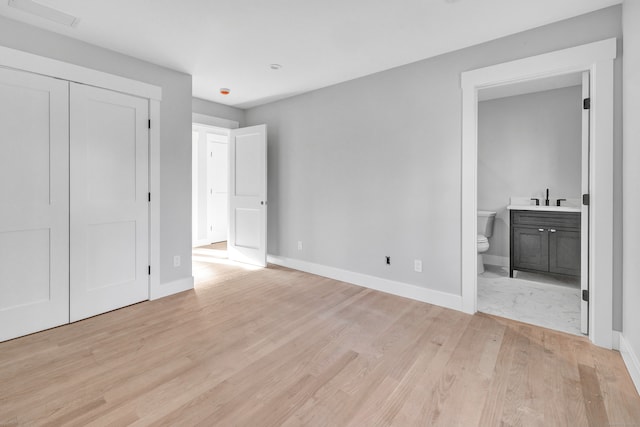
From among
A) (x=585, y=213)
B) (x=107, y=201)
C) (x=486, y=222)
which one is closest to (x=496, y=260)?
(x=486, y=222)

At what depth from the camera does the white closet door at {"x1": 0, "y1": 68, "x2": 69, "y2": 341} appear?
2.34 metres

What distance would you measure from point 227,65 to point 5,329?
2938 millimetres

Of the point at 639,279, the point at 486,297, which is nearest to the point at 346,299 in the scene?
the point at 486,297

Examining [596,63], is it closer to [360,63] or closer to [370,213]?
[360,63]

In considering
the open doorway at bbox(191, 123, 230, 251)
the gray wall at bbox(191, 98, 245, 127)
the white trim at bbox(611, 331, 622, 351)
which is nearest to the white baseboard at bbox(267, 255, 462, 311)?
the white trim at bbox(611, 331, 622, 351)

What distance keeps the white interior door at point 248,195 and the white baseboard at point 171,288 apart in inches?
47.1

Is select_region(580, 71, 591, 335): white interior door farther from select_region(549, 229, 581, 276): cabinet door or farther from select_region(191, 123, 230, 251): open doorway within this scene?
select_region(191, 123, 230, 251): open doorway

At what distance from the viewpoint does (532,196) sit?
169 inches

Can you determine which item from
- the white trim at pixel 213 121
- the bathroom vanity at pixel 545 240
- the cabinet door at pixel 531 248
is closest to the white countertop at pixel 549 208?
the bathroom vanity at pixel 545 240

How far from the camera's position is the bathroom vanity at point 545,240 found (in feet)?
11.7

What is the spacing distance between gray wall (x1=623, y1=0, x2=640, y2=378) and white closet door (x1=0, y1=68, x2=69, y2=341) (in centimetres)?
405

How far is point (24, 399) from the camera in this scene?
1.69 meters

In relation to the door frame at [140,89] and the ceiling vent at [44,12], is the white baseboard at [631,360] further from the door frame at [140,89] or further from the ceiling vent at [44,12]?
the ceiling vent at [44,12]

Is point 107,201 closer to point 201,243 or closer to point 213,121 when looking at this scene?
point 213,121
